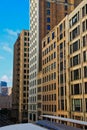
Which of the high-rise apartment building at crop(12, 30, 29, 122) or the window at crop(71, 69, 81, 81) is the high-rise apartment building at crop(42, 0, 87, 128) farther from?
the high-rise apartment building at crop(12, 30, 29, 122)

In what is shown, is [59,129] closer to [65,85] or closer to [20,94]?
[65,85]

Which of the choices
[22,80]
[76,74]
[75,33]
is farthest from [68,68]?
[22,80]

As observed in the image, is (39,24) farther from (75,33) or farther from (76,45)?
(76,45)

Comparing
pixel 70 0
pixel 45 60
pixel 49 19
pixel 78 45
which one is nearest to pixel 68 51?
pixel 78 45

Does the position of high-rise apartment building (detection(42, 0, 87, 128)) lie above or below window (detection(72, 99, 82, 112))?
above

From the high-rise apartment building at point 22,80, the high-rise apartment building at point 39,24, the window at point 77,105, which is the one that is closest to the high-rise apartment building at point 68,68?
the window at point 77,105

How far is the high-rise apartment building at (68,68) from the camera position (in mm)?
68525

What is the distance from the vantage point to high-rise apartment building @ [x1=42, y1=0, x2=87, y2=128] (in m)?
68.5

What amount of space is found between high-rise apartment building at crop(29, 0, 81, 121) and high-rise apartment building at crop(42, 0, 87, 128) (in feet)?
49.6

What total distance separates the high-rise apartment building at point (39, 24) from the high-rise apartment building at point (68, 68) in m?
15.1

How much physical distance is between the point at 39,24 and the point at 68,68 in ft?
153

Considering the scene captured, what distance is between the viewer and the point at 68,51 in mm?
78688

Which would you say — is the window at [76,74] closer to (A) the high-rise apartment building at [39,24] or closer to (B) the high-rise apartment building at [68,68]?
(B) the high-rise apartment building at [68,68]

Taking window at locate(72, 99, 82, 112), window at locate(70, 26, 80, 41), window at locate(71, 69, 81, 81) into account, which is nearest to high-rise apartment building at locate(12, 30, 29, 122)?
window at locate(70, 26, 80, 41)
